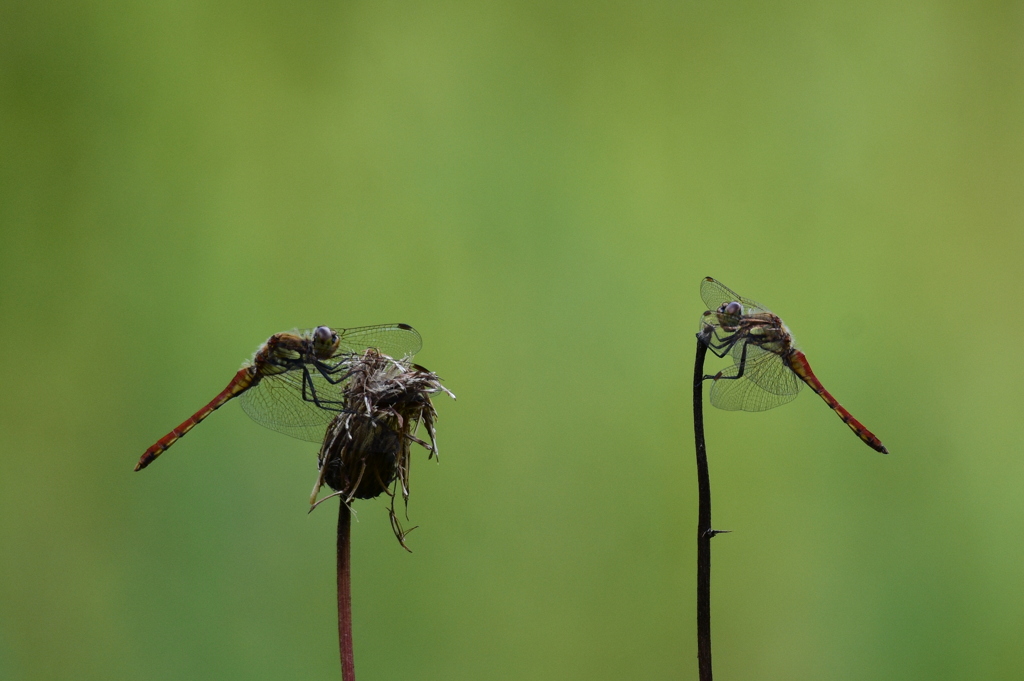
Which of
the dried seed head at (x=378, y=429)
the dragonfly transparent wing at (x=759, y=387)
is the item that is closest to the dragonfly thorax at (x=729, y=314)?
the dragonfly transparent wing at (x=759, y=387)

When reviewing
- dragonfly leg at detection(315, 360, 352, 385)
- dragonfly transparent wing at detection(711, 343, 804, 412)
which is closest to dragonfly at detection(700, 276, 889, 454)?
dragonfly transparent wing at detection(711, 343, 804, 412)

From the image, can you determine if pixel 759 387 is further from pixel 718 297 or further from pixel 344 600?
pixel 344 600

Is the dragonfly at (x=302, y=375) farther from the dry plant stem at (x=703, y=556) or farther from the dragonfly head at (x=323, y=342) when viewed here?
the dry plant stem at (x=703, y=556)

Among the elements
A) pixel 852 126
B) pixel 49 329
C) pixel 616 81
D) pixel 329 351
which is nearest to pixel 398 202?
pixel 616 81

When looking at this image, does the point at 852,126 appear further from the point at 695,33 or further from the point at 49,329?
the point at 49,329

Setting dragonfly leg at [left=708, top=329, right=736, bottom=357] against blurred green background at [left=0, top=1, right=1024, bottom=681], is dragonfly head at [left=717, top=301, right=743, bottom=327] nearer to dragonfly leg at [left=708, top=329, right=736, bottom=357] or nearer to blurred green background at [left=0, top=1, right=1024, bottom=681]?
dragonfly leg at [left=708, top=329, right=736, bottom=357]

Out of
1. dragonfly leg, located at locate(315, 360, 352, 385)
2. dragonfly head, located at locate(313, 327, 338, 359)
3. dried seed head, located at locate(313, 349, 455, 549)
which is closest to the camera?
dried seed head, located at locate(313, 349, 455, 549)

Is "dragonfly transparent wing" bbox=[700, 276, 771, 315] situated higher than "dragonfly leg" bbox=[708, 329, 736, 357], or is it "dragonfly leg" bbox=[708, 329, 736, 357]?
"dragonfly transparent wing" bbox=[700, 276, 771, 315]
